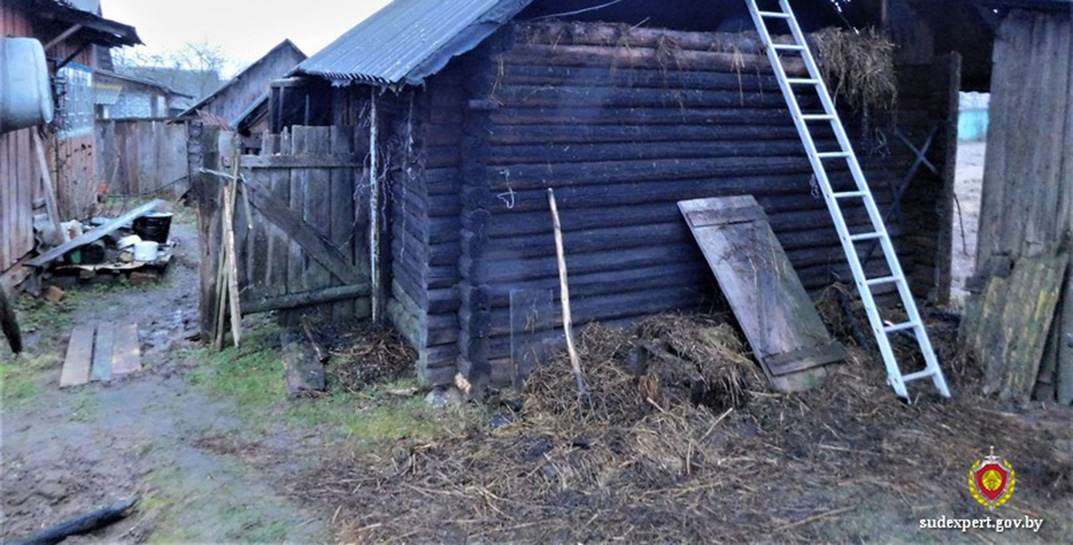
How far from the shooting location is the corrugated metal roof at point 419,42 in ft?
17.9

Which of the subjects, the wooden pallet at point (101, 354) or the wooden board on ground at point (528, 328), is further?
the wooden pallet at point (101, 354)

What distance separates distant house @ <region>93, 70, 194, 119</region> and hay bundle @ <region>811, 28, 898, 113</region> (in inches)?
750

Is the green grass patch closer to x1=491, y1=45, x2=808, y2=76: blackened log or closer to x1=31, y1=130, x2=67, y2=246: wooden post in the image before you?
x1=491, y1=45, x2=808, y2=76: blackened log

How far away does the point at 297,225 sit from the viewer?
7707 millimetres

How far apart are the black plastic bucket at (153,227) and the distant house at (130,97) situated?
1034cm

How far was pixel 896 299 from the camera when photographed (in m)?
8.28

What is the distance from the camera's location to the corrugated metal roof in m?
5.46

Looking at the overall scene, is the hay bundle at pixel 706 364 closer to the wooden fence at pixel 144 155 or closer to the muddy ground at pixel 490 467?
the muddy ground at pixel 490 467

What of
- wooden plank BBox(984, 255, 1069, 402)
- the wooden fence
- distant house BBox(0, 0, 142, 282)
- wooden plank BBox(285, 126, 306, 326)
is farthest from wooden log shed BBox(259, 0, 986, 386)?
the wooden fence

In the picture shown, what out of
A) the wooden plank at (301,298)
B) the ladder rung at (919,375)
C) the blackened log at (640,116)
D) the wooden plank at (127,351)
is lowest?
the wooden plank at (127,351)

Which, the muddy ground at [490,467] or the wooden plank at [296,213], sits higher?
the wooden plank at [296,213]

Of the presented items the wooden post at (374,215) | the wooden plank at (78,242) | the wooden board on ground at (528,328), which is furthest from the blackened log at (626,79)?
the wooden plank at (78,242)

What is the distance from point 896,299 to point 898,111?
1.95 meters

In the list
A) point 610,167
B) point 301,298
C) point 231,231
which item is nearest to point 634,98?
point 610,167
